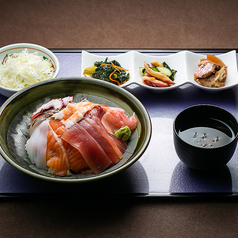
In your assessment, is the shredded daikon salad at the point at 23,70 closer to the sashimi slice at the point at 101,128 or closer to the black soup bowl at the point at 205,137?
the sashimi slice at the point at 101,128

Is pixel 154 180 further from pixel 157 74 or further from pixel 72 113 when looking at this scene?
pixel 157 74

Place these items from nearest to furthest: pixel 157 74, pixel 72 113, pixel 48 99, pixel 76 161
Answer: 1. pixel 76 161
2. pixel 72 113
3. pixel 48 99
4. pixel 157 74

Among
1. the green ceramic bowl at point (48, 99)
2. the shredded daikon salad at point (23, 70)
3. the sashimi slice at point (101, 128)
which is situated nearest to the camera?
the green ceramic bowl at point (48, 99)

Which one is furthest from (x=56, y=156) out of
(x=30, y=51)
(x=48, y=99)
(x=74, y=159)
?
(x=30, y=51)

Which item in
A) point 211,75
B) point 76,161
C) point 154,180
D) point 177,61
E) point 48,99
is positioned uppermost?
point 177,61

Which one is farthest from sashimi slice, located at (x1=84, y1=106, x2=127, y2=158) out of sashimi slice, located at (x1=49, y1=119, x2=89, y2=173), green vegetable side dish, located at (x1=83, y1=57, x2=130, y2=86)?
green vegetable side dish, located at (x1=83, y1=57, x2=130, y2=86)

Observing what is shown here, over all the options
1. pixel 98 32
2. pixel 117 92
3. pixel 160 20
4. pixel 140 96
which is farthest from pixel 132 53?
pixel 160 20

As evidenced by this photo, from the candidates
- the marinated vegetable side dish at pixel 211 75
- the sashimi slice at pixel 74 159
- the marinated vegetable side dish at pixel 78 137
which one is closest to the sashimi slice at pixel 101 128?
the marinated vegetable side dish at pixel 78 137
